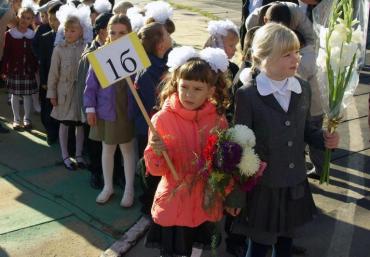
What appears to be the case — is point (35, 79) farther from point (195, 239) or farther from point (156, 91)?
point (195, 239)

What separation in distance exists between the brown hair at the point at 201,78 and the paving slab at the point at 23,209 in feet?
6.21

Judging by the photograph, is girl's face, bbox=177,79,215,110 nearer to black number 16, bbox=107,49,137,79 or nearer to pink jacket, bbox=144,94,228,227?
pink jacket, bbox=144,94,228,227

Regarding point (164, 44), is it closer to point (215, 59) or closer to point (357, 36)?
point (215, 59)

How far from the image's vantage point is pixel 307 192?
11.6 ft

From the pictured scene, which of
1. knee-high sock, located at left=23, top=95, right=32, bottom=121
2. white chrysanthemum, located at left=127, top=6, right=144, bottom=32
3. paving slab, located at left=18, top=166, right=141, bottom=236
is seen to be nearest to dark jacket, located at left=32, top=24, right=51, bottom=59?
knee-high sock, located at left=23, top=95, right=32, bottom=121

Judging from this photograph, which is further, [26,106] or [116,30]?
[26,106]

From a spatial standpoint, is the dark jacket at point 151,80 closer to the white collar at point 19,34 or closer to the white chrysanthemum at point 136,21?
the white chrysanthemum at point 136,21

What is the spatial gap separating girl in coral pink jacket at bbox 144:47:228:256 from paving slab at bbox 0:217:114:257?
41.8 inches

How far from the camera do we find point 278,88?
3.29 m

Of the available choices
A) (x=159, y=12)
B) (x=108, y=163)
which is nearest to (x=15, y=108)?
(x=108, y=163)

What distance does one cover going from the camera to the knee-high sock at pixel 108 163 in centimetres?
498

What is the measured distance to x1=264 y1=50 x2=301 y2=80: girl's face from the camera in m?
3.19

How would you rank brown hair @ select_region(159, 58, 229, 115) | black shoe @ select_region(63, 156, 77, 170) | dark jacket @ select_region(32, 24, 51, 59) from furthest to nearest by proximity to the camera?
dark jacket @ select_region(32, 24, 51, 59) < black shoe @ select_region(63, 156, 77, 170) < brown hair @ select_region(159, 58, 229, 115)

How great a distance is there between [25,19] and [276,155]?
186 inches
